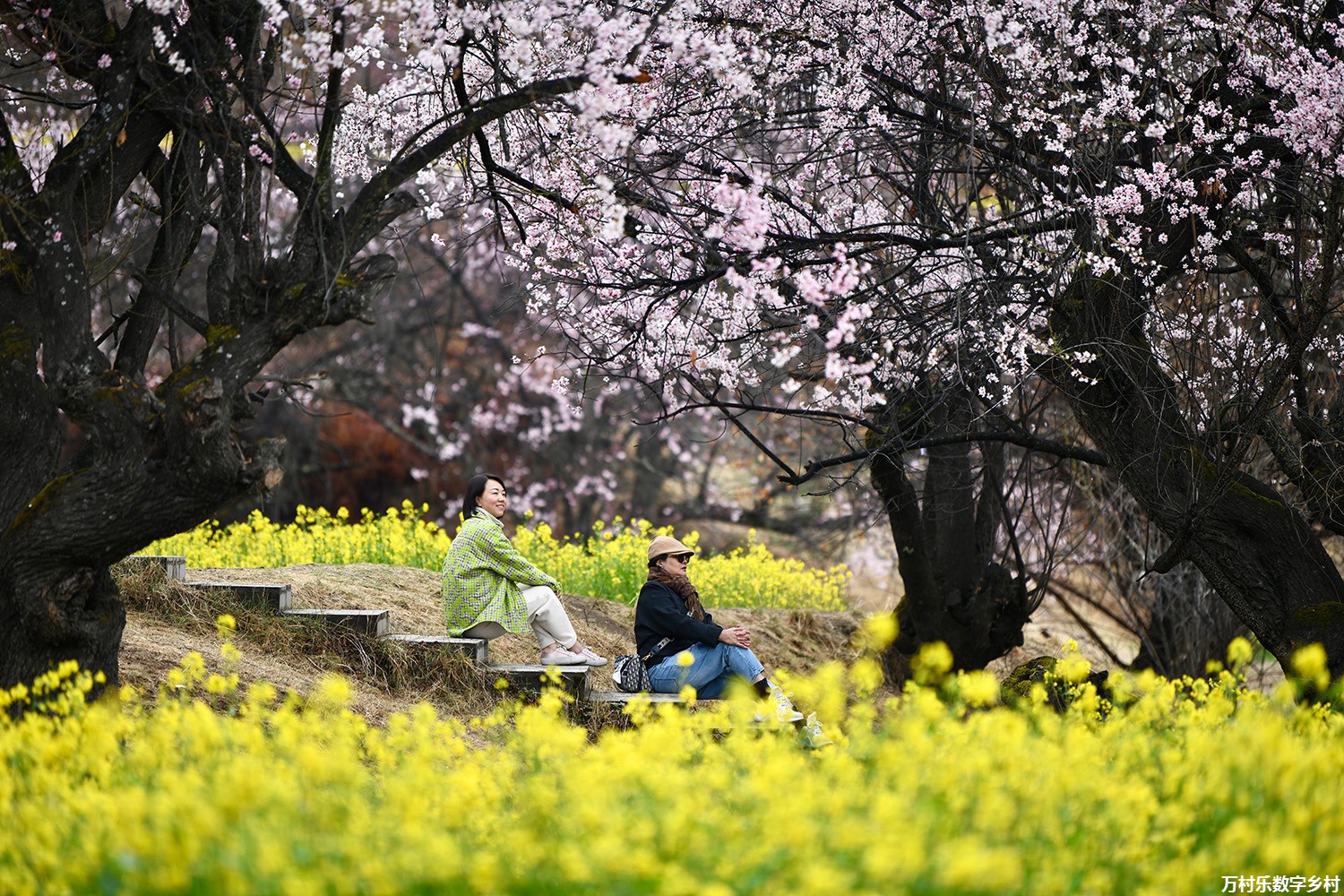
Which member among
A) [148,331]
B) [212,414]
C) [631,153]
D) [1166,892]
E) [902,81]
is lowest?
[1166,892]

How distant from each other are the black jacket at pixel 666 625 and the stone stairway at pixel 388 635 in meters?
0.40

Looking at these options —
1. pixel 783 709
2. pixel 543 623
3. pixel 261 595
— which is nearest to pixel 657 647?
pixel 543 623

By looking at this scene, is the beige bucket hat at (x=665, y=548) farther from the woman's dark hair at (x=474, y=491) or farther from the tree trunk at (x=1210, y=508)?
the tree trunk at (x=1210, y=508)

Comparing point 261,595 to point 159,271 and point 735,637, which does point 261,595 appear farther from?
point 735,637

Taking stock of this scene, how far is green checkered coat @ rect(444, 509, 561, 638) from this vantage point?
23.9ft

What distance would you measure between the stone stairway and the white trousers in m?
0.08

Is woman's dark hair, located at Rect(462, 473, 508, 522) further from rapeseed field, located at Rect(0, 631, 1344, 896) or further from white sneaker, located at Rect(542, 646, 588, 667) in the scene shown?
rapeseed field, located at Rect(0, 631, 1344, 896)

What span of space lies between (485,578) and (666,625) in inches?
51.4

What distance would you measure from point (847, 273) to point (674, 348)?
237 cm

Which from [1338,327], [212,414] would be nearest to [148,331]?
[212,414]

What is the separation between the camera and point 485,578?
7.39 metres

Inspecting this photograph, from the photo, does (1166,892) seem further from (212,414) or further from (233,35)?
(233,35)

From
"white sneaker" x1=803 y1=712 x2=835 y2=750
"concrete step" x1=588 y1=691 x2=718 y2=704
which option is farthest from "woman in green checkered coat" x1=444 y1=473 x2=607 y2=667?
"white sneaker" x1=803 y1=712 x2=835 y2=750

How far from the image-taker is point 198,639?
23.5ft
